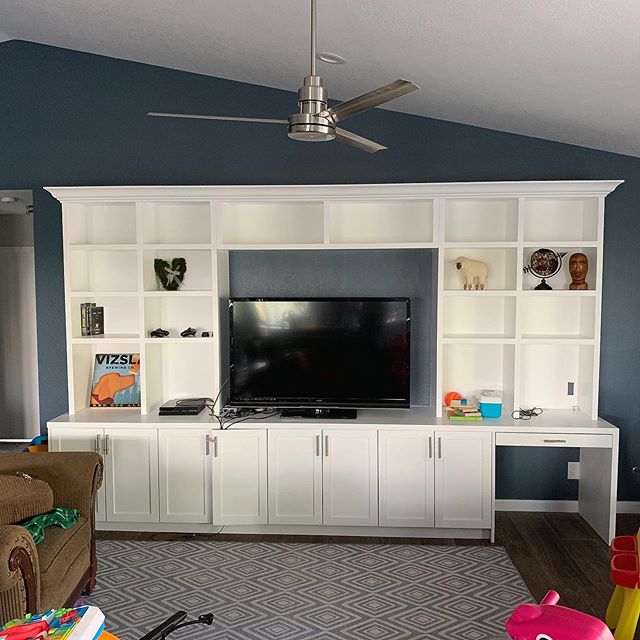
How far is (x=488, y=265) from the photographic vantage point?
4488 mm

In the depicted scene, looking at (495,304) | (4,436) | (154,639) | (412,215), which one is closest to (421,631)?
(154,639)

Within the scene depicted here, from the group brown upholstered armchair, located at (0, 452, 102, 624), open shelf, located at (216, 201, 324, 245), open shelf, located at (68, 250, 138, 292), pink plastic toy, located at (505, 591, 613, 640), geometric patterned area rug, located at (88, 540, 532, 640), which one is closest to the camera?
pink plastic toy, located at (505, 591, 613, 640)

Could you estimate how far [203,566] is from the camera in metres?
3.73

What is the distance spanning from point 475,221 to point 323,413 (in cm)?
164

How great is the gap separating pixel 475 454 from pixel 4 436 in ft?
14.7

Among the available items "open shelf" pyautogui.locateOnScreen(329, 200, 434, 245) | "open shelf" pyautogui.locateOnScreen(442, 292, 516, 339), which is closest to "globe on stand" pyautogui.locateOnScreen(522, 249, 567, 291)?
"open shelf" pyautogui.locateOnScreen(442, 292, 516, 339)

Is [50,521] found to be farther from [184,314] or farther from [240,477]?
[184,314]

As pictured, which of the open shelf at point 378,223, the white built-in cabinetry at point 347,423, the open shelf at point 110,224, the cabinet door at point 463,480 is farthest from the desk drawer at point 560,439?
the open shelf at point 110,224

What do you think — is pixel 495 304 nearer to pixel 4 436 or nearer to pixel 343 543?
pixel 343 543

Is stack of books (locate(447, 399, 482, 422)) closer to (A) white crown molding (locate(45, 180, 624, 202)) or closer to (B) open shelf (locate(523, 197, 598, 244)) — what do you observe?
(B) open shelf (locate(523, 197, 598, 244))

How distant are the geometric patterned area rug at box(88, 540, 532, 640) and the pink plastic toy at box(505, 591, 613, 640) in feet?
4.10

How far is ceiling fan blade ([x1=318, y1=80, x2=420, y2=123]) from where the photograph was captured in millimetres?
1978

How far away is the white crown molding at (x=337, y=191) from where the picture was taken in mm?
4055

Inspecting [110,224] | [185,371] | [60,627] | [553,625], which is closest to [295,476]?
[185,371]
